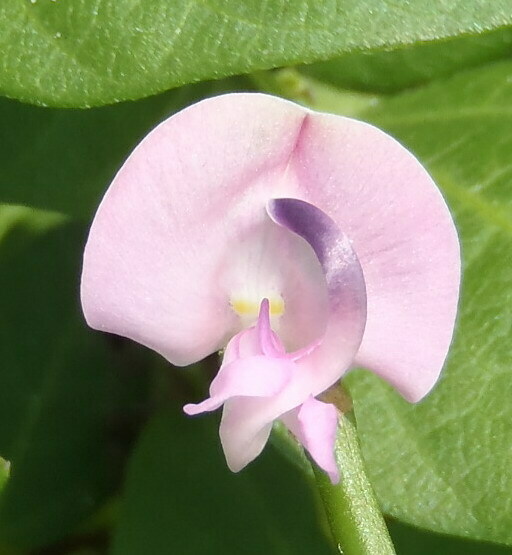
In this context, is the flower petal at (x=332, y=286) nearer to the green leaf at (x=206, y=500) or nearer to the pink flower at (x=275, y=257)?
the pink flower at (x=275, y=257)

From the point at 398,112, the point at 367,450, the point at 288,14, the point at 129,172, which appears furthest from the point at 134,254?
the point at 398,112

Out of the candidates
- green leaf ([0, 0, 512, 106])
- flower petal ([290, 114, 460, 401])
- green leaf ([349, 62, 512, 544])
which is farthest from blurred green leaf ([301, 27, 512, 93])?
flower petal ([290, 114, 460, 401])

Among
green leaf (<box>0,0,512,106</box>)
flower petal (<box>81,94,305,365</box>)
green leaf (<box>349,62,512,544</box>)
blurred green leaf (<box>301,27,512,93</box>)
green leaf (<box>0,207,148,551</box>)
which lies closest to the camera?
flower petal (<box>81,94,305,365</box>)

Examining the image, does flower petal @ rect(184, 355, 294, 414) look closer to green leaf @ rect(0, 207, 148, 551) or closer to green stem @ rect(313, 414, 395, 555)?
green stem @ rect(313, 414, 395, 555)

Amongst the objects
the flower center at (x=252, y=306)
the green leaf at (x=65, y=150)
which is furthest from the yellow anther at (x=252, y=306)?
the green leaf at (x=65, y=150)

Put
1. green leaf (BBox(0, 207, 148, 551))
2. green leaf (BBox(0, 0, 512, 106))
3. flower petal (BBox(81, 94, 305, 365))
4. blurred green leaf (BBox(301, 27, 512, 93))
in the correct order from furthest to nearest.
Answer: green leaf (BBox(0, 207, 148, 551)), blurred green leaf (BBox(301, 27, 512, 93)), green leaf (BBox(0, 0, 512, 106)), flower petal (BBox(81, 94, 305, 365))

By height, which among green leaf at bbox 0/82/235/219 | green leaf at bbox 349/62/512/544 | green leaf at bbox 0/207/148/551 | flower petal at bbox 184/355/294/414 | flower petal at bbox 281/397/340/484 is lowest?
green leaf at bbox 0/207/148/551
